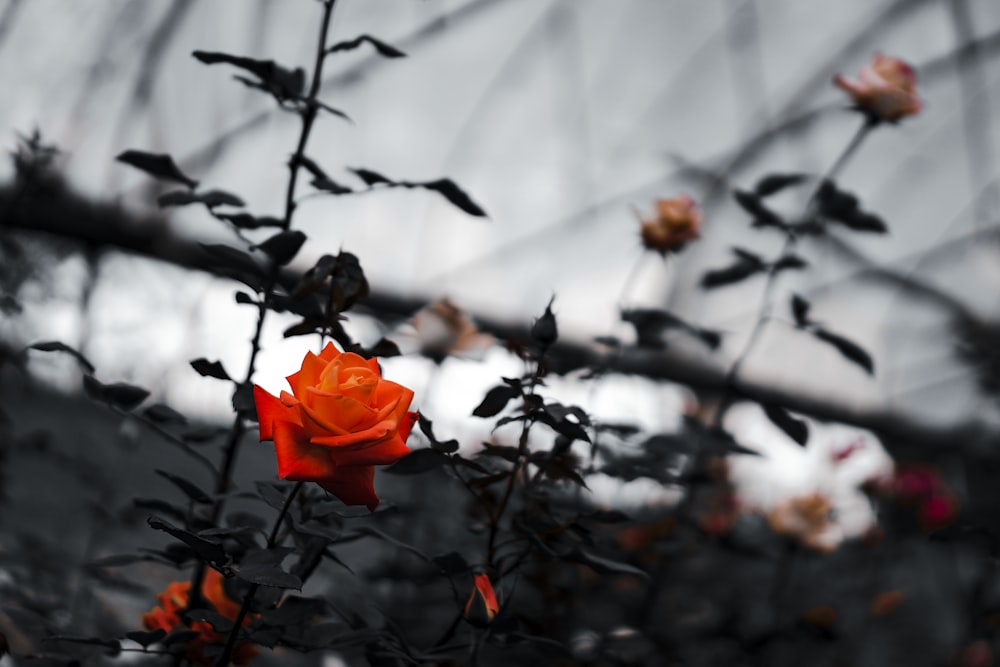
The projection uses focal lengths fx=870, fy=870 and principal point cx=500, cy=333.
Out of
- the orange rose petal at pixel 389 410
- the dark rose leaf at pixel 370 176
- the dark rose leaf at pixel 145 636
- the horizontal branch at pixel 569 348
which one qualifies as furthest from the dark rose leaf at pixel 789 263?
the dark rose leaf at pixel 145 636

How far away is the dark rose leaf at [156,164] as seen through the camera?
3.45 feet

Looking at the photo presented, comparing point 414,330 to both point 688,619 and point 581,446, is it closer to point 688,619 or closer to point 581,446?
point 581,446

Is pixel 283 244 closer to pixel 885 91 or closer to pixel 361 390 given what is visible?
pixel 361 390

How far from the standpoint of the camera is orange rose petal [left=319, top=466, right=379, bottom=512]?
67 cm

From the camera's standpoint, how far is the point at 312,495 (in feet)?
3.12

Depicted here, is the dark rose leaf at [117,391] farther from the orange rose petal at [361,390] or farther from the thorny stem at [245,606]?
the orange rose petal at [361,390]

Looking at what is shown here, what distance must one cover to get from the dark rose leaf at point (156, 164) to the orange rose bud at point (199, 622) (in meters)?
0.48

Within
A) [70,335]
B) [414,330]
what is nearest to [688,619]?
[414,330]

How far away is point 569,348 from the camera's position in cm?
466

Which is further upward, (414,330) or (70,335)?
(70,335)

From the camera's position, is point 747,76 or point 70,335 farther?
point 747,76

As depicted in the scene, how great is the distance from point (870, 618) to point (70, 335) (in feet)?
9.57

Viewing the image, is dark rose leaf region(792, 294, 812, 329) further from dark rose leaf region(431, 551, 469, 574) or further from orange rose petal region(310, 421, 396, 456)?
orange rose petal region(310, 421, 396, 456)

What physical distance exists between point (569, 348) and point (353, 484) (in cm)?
401
